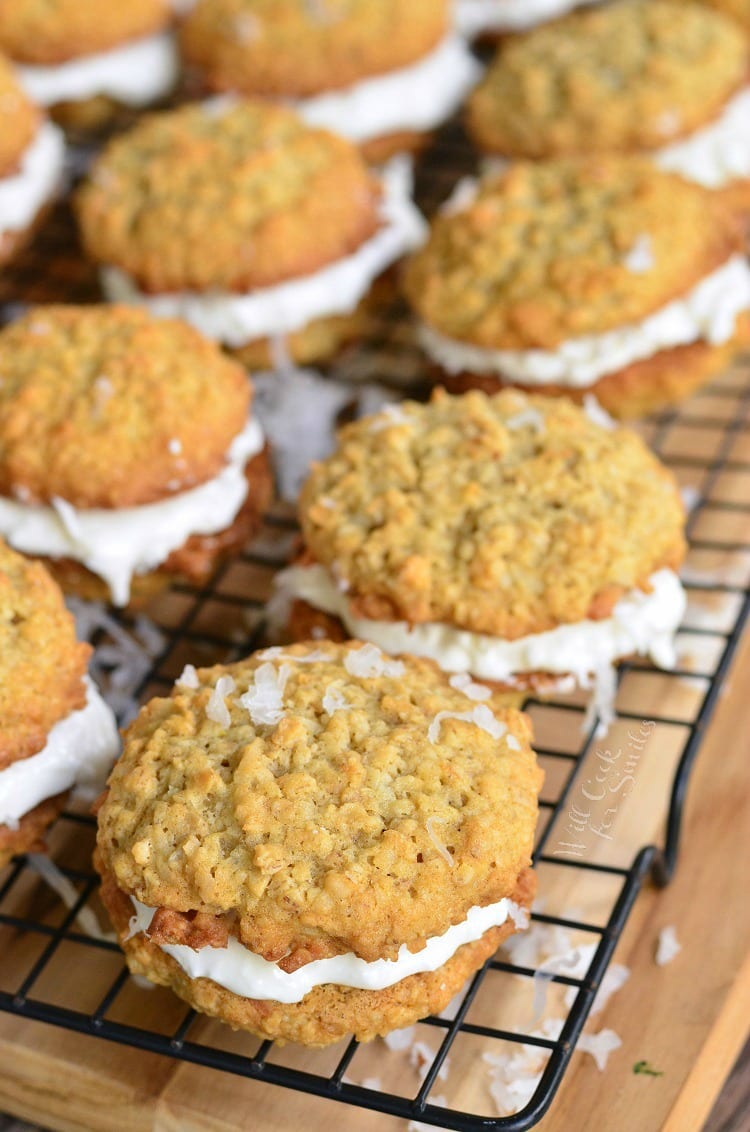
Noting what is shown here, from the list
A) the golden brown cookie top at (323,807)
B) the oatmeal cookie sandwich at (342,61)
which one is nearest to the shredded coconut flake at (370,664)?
the golden brown cookie top at (323,807)

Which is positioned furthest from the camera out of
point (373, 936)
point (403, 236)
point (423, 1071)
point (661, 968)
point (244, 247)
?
point (403, 236)

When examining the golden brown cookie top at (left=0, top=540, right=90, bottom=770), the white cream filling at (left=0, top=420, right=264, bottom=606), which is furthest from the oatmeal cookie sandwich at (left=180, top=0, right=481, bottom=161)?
the golden brown cookie top at (left=0, top=540, right=90, bottom=770)

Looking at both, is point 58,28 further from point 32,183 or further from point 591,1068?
point 591,1068

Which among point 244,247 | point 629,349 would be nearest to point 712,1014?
point 629,349

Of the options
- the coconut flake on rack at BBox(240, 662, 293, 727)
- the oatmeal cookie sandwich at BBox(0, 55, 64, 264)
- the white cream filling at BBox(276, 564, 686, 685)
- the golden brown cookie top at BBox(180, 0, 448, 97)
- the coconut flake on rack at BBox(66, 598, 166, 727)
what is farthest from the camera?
the golden brown cookie top at BBox(180, 0, 448, 97)

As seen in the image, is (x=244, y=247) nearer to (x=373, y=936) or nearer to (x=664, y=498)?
(x=664, y=498)

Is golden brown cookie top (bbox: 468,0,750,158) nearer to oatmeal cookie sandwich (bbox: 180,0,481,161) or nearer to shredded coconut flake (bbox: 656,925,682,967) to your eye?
oatmeal cookie sandwich (bbox: 180,0,481,161)
